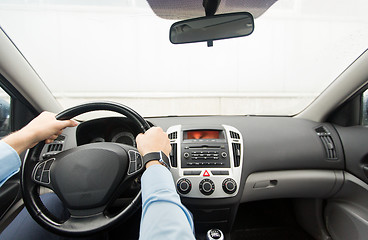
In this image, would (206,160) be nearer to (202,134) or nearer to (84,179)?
(202,134)

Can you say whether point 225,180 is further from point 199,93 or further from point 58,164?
point 199,93

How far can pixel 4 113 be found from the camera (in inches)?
60.2

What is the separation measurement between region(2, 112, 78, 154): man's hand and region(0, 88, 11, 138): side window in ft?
2.19

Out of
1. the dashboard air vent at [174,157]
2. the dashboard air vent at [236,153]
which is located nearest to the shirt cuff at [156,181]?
the dashboard air vent at [174,157]

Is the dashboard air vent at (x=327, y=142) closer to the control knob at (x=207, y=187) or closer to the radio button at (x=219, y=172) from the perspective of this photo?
the radio button at (x=219, y=172)

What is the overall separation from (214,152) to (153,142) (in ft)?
2.23

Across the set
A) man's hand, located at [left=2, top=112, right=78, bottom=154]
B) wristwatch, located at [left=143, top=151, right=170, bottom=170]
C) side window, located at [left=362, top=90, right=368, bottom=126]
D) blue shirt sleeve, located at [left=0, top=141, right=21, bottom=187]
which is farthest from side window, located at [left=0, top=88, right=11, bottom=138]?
side window, located at [left=362, top=90, right=368, bottom=126]

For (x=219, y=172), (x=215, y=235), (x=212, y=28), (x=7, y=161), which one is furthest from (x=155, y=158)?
(x=212, y=28)

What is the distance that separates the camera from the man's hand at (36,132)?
3.19ft

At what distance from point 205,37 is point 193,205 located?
1.29 metres

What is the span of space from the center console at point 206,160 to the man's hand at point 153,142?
1.74 feet

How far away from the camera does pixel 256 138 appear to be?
1644 mm

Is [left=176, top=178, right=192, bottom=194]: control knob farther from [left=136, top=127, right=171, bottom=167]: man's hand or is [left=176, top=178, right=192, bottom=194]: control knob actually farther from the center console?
[left=136, top=127, right=171, bottom=167]: man's hand

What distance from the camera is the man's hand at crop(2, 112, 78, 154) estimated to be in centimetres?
97
